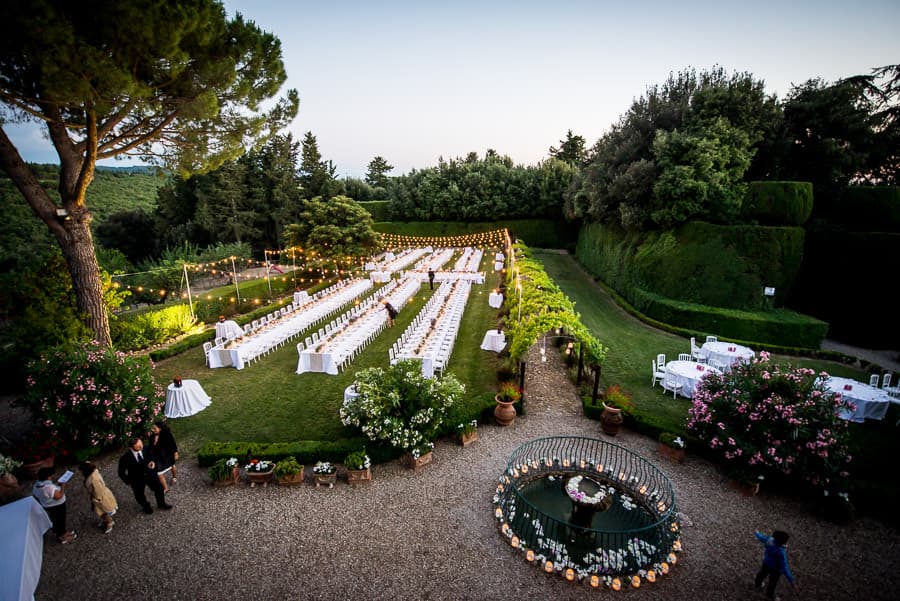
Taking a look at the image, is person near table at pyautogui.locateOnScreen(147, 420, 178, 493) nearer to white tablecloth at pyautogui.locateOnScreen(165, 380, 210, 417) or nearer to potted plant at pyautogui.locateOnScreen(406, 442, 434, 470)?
white tablecloth at pyautogui.locateOnScreen(165, 380, 210, 417)

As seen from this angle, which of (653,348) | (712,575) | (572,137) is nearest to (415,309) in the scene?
(653,348)

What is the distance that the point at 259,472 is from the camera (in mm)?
6566

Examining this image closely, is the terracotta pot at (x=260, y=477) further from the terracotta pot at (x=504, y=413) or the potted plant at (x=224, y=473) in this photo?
the terracotta pot at (x=504, y=413)

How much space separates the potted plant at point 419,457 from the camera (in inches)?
273

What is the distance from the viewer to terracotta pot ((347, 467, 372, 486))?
661 centimetres

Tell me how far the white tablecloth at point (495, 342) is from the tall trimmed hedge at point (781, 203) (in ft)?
41.8

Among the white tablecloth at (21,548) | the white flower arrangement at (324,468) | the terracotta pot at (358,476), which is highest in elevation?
the white tablecloth at (21,548)

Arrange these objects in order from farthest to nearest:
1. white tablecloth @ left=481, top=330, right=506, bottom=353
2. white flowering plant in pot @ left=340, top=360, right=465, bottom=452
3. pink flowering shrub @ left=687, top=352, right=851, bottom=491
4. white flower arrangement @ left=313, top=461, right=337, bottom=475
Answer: white tablecloth @ left=481, top=330, right=506, bottom=353
white flowering plant in pot @ left=340, top=360, right=465, bottom=452
white flower arrangement @ left=313, top=461, right=337, bottom=475
pink flowering shrub @ left=687, top=352, right=851, bottom=491

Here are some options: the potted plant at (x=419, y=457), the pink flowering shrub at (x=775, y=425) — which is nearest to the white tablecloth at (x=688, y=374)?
the pink flowering shrub at (x=775, y=425)

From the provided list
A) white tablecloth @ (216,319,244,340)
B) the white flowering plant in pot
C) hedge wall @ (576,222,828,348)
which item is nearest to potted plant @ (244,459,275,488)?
the white flowering plant in pot

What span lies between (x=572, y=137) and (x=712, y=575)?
200 feet

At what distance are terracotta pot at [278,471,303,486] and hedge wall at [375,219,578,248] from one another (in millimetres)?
32365

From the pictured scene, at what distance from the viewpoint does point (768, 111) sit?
714 inches

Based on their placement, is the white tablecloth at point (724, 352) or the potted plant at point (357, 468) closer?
the potted plant at point (357, 468)
